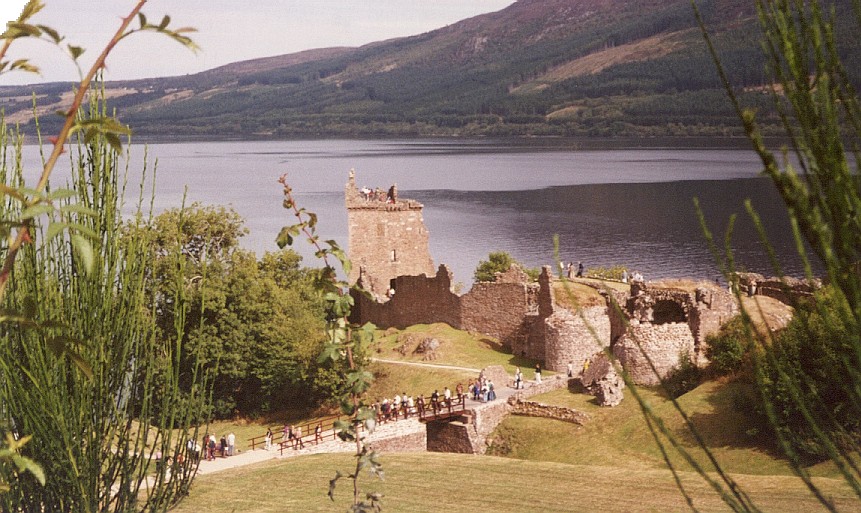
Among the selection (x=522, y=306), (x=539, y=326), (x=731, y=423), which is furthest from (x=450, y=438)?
(x=522, y=306)

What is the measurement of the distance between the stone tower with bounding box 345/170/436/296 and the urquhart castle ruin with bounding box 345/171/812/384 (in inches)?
2.0

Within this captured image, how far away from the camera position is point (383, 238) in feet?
172

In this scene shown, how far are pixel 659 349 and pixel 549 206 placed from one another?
310 ft

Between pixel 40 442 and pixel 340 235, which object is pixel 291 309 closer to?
pixel 40 442

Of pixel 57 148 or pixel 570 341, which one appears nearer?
pixel 57 148

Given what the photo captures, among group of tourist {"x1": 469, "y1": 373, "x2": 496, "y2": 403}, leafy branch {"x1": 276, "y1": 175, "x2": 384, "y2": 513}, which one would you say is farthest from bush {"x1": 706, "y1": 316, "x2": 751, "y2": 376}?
leafy branch {"x1": 276, "y1": 175, "x2": 384, "y2": 513}

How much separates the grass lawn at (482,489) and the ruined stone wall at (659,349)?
10.3m

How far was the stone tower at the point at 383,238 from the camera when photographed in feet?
171

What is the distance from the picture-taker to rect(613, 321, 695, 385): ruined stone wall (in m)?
35.9

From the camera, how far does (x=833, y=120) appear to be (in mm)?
4133

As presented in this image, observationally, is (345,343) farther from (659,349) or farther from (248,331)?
(248,331)

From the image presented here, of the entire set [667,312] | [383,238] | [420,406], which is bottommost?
[420,406]

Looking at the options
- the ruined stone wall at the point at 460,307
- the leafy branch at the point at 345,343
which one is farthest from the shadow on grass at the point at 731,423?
the leafy branch at the point at 345,343

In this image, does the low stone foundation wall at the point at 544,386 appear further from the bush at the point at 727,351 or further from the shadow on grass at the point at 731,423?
the shadow on grass at the point at 731,423
